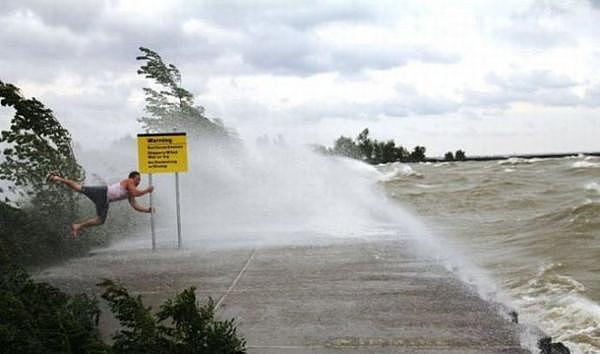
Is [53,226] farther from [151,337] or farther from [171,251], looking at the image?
[151,337]

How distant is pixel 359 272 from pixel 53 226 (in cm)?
497

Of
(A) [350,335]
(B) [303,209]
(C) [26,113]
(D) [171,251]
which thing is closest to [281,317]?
(A) [350,335]

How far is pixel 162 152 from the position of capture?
1216 cm

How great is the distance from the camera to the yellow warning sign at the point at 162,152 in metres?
12.1

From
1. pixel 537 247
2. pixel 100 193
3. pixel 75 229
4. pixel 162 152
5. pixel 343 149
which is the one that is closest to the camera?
pixel 75 229

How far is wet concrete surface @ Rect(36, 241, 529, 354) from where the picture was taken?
5.75 meters

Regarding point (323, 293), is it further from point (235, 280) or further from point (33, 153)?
point (33, 153)

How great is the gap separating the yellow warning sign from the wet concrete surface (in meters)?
1.56

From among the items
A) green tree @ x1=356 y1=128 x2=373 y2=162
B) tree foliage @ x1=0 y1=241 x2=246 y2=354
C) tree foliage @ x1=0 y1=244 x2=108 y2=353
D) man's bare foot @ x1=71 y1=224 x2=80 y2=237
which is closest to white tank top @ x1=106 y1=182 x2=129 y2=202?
man's bare foot @ x1=71 y1=224 x2=80 y2=237

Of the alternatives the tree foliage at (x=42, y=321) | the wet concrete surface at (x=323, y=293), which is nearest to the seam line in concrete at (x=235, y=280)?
the wet concrete surface at (x=323, y=293)

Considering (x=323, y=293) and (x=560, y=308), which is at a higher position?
(x=323, y=293)

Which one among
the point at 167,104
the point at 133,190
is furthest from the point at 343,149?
the point at 133,190

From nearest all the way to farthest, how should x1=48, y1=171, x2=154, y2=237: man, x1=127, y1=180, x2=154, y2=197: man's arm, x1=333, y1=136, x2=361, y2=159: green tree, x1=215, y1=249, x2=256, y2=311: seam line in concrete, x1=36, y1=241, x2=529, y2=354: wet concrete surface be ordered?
x1=36, y1=241, x2=529, y2=354: wet concrete surface < x1=215, y1=249, x2=256, y2=311: seam line in concrete < x1=48, y1=171, x2=154, y2=237: man < x1=127, y1=180, x2=154, y2=197: man's arm < x1=333, y1=136, x2=361, y2=159: green tree

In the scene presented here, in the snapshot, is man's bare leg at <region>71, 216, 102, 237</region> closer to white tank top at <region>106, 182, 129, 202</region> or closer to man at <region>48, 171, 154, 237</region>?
man at <region>48, 171, 154, 237</region>
